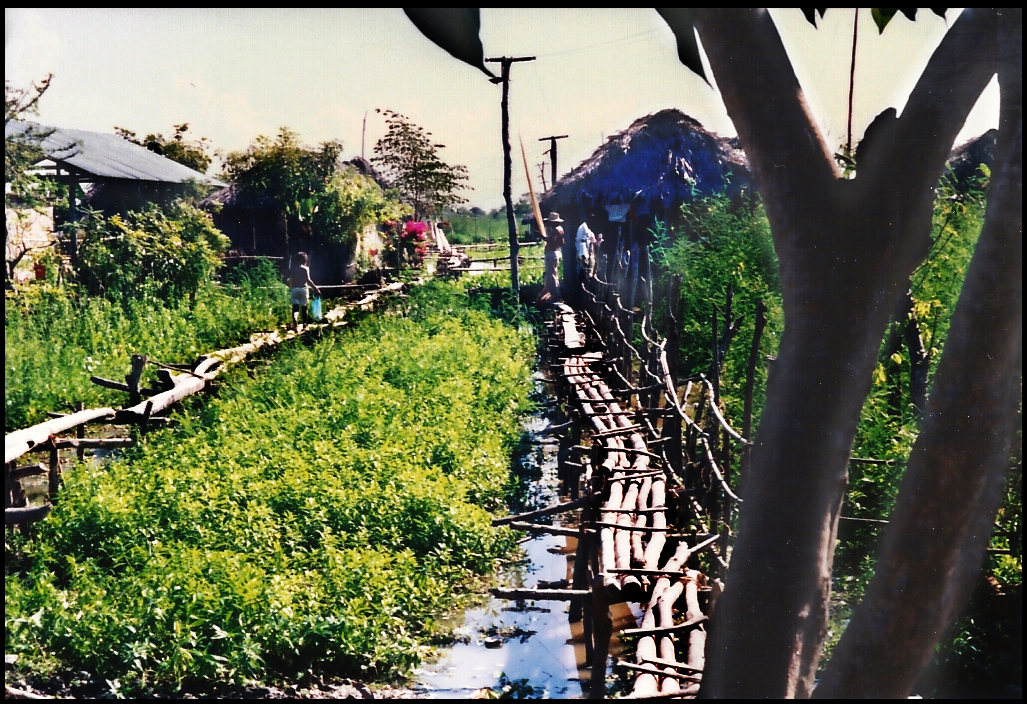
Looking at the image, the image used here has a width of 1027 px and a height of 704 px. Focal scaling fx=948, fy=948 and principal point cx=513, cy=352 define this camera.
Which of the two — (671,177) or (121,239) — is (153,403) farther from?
(671,177)

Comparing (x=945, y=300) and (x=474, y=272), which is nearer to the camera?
(x=945, y=300)

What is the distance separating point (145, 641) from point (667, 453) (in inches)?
165

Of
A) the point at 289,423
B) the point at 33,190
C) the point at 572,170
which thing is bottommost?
the point at 289,423

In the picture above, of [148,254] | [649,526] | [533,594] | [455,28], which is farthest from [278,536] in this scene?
[148,254]

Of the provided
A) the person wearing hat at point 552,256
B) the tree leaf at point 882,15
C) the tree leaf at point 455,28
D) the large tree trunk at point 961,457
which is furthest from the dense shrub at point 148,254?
the large tree trunk at point 961,457

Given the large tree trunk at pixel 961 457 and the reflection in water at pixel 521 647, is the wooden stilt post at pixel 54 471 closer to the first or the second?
the reflection in water at pixel 521 647

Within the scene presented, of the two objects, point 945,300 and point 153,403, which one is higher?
point 945,300

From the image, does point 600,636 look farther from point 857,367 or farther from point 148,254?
point 148,254

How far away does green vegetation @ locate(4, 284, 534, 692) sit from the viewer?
461cm

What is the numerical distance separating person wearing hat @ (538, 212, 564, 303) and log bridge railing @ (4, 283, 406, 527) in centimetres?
495

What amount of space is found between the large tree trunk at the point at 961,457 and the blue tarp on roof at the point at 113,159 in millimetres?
9517

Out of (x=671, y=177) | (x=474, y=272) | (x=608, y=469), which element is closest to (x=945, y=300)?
(x=608, y=469)

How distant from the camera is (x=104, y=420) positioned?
721 cm

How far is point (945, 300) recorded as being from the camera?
4.67 meters
